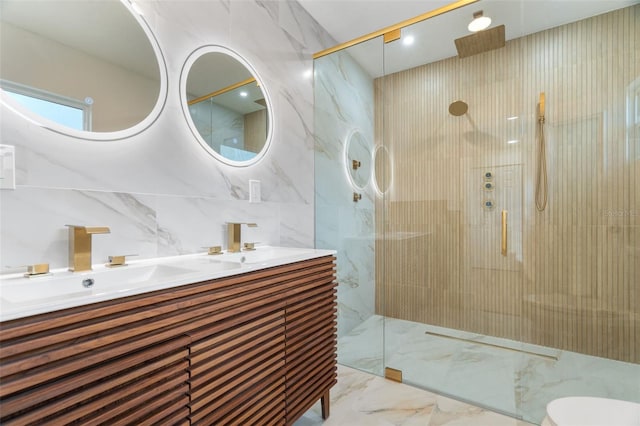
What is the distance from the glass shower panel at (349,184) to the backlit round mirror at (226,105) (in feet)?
2.12

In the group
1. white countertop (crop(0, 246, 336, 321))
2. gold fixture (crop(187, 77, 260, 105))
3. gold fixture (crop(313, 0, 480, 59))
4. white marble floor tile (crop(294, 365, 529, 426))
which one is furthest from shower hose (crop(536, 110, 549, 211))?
gold fixture (crop(187, 77, 260, 105))

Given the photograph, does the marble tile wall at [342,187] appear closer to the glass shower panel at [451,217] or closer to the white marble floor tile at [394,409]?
the glass shower panel at [451,217]

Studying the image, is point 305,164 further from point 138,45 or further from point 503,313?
point 503,313

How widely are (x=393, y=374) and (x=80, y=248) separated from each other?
1957mm

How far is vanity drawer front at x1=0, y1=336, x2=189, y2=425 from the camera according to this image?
0.59 metres

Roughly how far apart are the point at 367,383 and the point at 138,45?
2.26 metres

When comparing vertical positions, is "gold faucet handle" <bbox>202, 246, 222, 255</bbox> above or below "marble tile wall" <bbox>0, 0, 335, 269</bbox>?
below

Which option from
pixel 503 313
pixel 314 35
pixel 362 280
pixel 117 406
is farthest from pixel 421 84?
pixel 117 406

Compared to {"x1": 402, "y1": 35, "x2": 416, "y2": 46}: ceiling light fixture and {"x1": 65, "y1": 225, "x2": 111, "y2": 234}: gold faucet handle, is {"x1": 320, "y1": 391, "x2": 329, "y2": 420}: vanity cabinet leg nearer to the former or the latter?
{"x1": 65, "y1": 225, "x2": 111, "y2": 234}: gold faucet handle

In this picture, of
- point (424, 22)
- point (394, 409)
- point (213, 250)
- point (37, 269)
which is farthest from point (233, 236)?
point (424, 22)

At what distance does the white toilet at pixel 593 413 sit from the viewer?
980mm

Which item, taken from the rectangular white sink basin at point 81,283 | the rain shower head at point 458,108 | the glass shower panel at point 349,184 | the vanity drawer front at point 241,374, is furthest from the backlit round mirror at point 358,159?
the rectangular white sink basin at point 81,283

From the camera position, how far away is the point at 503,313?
6.78 ft

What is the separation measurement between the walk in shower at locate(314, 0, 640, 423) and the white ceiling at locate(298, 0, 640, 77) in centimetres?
1
